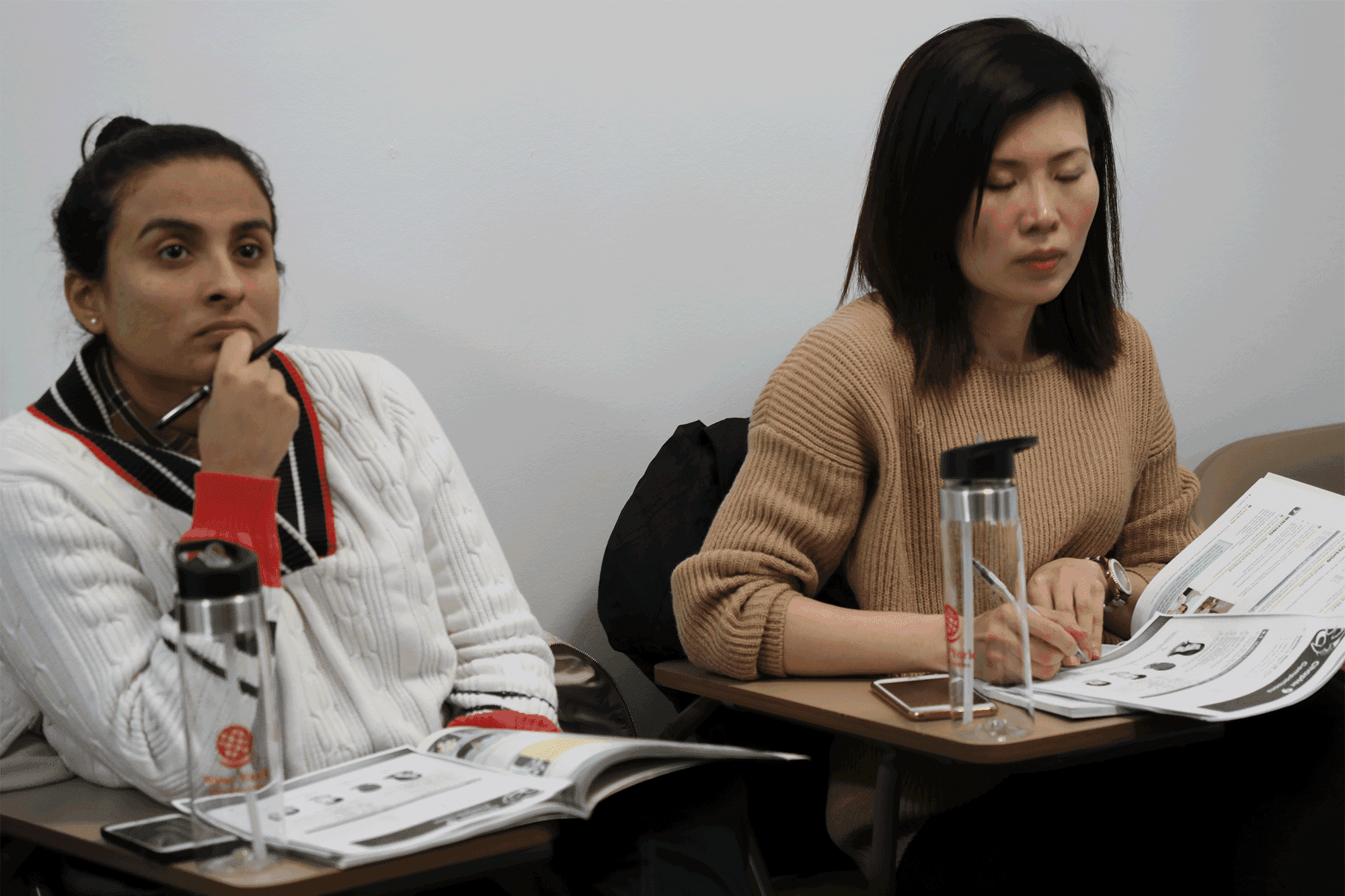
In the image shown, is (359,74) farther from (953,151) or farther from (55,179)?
(953,151)

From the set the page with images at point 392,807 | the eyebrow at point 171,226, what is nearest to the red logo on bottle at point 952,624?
the page with images at point 392,807

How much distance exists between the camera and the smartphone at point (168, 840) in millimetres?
758

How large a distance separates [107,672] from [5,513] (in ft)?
0.57

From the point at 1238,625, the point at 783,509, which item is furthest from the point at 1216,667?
the point at 783,509

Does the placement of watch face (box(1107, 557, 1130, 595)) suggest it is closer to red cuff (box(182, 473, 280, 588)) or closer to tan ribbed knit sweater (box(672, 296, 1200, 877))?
tan ribbed knit sweater (box(672, 296, 1200, 877))

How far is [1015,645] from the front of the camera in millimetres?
1033

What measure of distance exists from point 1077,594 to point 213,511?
91 cm

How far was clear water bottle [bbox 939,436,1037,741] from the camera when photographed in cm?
96

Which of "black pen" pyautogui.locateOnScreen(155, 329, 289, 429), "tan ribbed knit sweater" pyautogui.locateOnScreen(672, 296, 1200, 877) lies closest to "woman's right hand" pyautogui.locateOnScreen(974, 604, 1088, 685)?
"tan ribbed knit sweater" pyautogui.locateOnScreen(672, 296, 1200, 877)

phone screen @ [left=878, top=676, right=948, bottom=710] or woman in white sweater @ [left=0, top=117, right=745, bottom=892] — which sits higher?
woman in white sweater @ [left=0, top=117, right=745, bottom=892]

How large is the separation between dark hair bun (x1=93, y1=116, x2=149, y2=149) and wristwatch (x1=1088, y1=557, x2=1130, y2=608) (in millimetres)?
1209

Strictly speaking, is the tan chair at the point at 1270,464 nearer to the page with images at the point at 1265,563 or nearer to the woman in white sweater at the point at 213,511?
the page with images at the point at 1265,563

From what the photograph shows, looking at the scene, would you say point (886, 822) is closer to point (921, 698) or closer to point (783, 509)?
point (921, 698)

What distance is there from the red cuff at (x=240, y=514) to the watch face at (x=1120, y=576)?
96 centimetres
